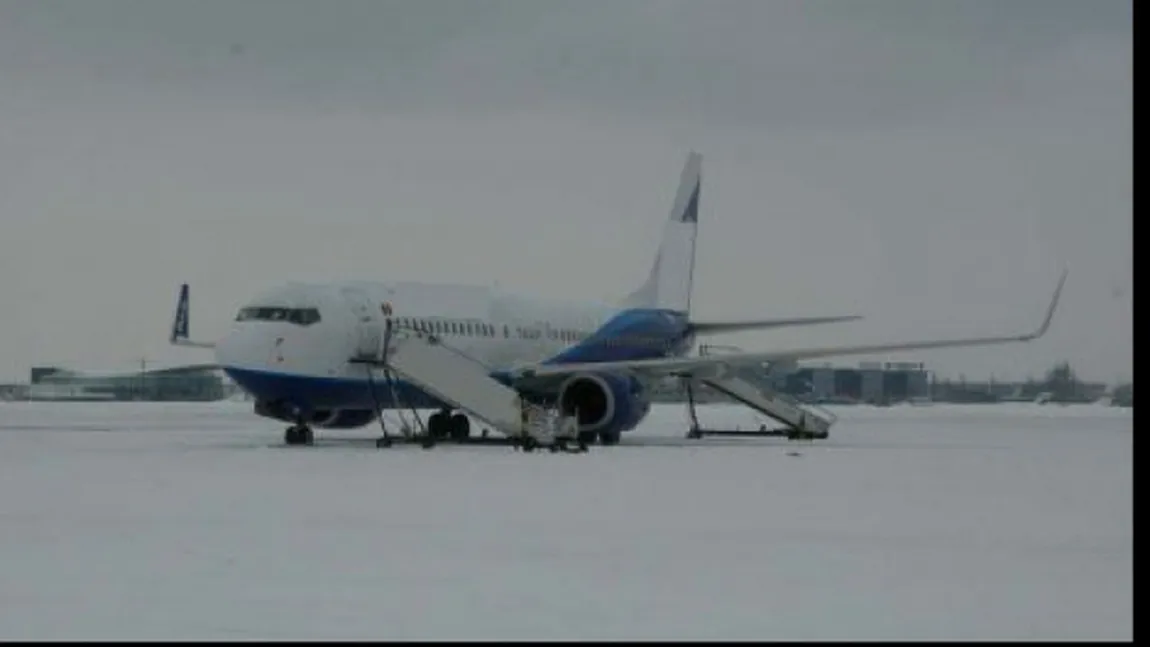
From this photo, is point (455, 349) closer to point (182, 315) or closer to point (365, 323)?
point (365, 323)

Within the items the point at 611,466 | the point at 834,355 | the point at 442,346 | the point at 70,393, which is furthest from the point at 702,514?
the point at 70,393

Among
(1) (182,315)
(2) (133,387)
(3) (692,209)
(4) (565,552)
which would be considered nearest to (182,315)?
(1) (182,315)

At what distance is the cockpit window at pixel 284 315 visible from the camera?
3412cm

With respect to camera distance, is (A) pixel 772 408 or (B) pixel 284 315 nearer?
(B) pixel 284 315

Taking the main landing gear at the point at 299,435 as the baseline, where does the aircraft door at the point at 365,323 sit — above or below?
above

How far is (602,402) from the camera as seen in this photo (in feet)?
119

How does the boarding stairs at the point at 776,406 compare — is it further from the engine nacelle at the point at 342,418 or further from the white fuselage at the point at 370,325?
the engine nacelle at the point at 342,418

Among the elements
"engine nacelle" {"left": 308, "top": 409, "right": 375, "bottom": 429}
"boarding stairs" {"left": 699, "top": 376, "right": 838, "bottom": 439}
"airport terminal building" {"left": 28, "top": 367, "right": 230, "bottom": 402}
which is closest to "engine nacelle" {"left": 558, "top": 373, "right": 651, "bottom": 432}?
"engine nacelle" {"left": 308, "top": 409, "right": 375, "bottom": 429}

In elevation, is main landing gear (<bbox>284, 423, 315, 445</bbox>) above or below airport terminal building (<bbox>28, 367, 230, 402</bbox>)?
above

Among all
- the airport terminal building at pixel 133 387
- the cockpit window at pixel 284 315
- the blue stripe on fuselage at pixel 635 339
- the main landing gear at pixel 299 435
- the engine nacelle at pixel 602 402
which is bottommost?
the airport terminal building at pixel 133 387

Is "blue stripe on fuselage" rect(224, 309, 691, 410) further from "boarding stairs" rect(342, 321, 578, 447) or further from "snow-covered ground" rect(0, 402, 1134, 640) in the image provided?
"snow-covered ground" rect(0, 402, 1134, 640)

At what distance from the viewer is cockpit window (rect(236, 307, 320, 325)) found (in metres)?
34.1

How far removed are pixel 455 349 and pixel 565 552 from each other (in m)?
24.7

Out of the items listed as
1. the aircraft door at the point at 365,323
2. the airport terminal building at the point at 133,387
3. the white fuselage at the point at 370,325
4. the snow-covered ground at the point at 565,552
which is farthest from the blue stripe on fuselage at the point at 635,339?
the airport terminal building at the point at 133,387
